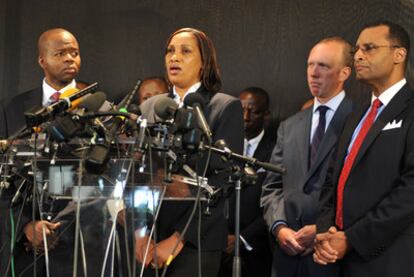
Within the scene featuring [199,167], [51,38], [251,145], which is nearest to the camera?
[199,167]

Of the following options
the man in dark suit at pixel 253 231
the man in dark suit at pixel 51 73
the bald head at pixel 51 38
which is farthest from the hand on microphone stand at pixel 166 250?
the bald head at pixel 51 38

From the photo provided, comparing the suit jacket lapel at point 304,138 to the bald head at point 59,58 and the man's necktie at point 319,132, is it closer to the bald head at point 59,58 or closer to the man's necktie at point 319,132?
the man's necktie at point 319,132

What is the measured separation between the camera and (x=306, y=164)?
13.5 ft

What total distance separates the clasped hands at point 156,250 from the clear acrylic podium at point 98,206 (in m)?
0.03

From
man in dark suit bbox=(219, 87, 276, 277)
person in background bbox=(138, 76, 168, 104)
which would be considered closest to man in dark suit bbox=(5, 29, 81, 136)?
person in background bbox=(138, 76, 168, 104)

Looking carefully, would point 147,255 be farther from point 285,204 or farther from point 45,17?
point 45,17

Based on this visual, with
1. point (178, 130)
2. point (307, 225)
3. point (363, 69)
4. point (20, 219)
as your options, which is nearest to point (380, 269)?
point (307, 225)

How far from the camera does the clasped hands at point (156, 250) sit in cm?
277

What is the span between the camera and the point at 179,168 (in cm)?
277

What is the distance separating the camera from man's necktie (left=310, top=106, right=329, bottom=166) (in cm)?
416

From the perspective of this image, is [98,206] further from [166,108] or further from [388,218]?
[388,218]

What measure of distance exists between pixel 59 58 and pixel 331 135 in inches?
73.8

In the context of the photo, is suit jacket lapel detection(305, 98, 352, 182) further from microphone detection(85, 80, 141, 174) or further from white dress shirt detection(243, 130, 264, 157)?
microphone detection(85, 80, 141, 174)

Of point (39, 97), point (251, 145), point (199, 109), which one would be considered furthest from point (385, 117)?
point (39, 97)
